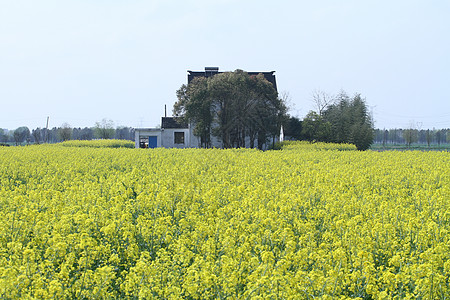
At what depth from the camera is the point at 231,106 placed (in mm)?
39000

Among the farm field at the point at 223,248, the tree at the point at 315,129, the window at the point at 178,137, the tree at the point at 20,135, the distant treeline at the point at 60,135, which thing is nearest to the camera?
the farm field at the point at 223,248

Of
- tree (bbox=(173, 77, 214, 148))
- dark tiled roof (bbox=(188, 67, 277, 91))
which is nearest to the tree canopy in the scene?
dark tiled roof (bbox=(188, 67, 277, 91))

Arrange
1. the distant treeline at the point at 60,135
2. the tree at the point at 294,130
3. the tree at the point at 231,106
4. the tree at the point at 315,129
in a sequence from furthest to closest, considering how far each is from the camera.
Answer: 1. the distant treeline at the point at 60,135
2. the tree at the point at 294,130
3. the tree at the point at 315,129
4. the tree at the point at 231,106

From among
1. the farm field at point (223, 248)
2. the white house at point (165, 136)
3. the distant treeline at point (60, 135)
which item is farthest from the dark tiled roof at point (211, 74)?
the farm field at point (223, 248)

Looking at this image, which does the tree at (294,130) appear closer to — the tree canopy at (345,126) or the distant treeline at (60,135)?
the tree canopy at (345,126)

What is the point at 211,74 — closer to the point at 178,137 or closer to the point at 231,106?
the point at 178,137

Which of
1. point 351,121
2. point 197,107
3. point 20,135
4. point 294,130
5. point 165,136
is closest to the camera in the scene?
point 197,107

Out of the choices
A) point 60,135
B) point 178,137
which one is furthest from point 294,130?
point 60,135

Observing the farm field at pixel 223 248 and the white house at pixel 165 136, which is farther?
the white house at pixel 165 136

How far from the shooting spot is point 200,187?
944 cm

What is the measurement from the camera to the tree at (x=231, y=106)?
125 feet

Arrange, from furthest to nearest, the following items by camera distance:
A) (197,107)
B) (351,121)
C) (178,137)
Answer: (351,121) → (178,137) → (197,107)

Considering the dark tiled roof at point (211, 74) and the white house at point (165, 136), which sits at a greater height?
the dark tiled roof at point (211, 74)

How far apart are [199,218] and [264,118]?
110 feet
